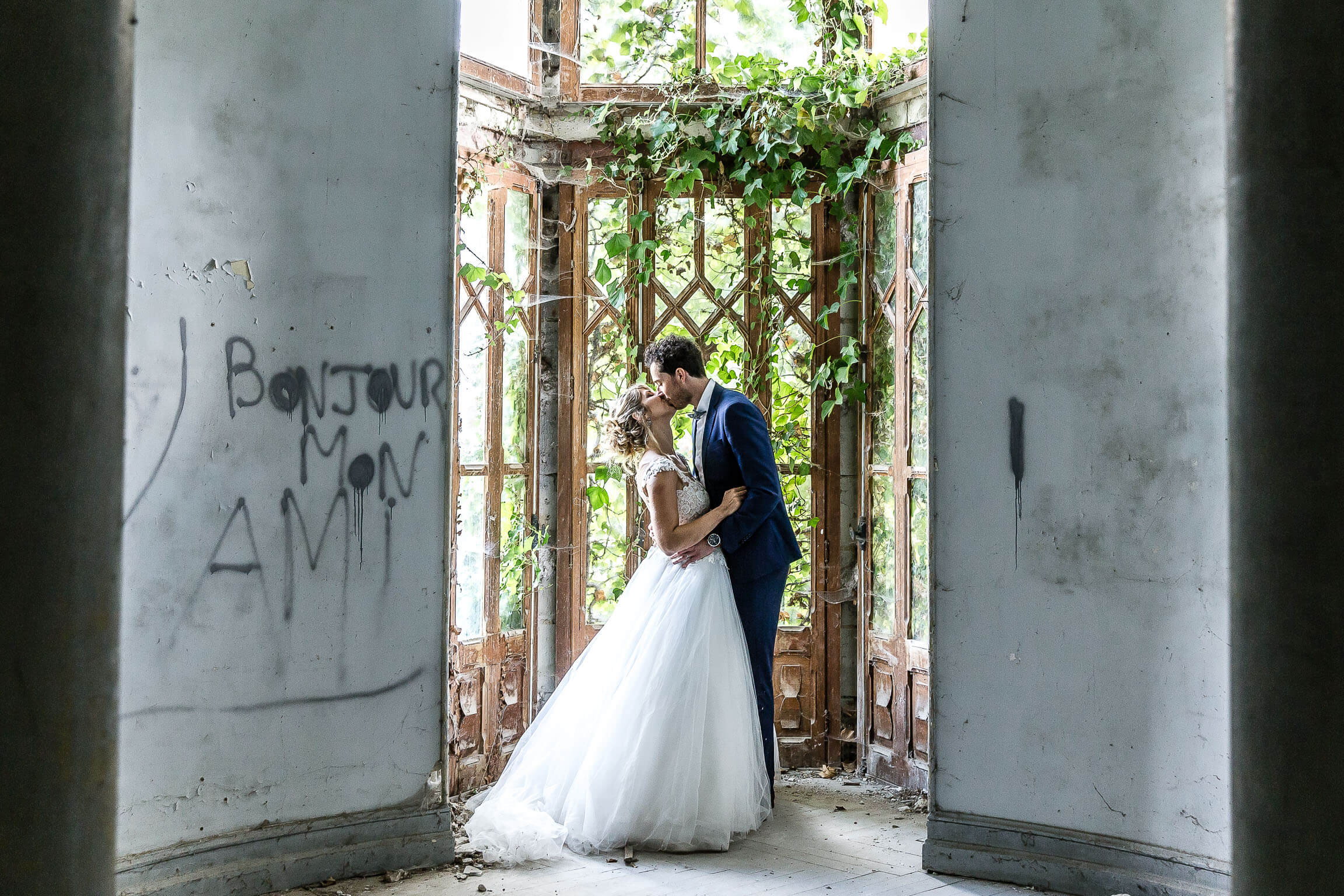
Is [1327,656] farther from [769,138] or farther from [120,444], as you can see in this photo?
[769,138]

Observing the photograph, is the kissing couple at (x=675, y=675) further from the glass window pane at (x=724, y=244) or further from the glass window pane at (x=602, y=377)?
the glass window pane at (x=724, y=244)

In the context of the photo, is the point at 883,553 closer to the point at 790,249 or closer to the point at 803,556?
the point at 803,556

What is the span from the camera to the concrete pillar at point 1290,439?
1.99 metres

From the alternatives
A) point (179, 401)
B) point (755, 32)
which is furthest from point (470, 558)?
point (755, 32)

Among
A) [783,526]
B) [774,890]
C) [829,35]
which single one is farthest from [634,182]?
[774,890]

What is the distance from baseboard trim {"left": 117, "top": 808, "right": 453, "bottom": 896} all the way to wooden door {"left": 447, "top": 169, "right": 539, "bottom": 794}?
2.54 feet

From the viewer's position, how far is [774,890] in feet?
10.3

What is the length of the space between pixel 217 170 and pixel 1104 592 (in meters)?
2.80

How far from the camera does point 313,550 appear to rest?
3.19m

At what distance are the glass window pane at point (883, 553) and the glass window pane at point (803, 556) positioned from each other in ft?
0.83

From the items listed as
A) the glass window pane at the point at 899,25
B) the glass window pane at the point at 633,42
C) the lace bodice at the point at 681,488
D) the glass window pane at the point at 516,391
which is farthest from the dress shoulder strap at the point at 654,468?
the glass window pane at the point at 899,25

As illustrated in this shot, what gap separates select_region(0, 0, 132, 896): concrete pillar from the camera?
6.15 ft

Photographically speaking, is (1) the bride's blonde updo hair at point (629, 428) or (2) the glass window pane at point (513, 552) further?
(2) the glass window pane at point (513, 552)

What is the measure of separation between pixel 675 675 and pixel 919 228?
2.00 metres
